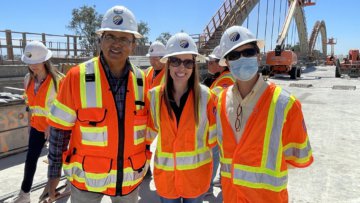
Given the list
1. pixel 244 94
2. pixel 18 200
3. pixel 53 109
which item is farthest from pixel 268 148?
pixel 18 200

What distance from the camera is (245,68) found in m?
1.96

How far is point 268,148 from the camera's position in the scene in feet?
6.03

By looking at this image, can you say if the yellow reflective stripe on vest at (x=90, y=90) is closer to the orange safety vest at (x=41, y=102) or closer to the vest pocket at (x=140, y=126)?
the vest pocket at (x=140, y=126)

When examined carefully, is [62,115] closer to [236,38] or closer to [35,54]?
[236,38]

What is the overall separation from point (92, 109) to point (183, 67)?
79 cm

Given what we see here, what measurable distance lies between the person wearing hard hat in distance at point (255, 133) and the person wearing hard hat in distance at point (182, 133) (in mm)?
301

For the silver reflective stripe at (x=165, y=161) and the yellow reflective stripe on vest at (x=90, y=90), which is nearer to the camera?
the yellow reflective stripe on vest at (x=90, y=90)

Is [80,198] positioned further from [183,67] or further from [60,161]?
[183,67]

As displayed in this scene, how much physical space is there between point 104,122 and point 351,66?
28299 millimetres

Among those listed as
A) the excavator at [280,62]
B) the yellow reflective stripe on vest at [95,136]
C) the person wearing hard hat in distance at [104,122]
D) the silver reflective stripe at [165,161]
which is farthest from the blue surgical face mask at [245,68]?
the excavator at [280,62]

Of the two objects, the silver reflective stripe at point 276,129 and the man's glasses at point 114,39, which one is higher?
the man's glasses at point 114,39

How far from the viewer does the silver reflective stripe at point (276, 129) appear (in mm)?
1820

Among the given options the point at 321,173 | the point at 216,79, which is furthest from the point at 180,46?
the point at 321,173

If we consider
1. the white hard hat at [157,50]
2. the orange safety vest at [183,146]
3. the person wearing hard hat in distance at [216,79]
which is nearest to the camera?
the orange safety vest at [183,146]
